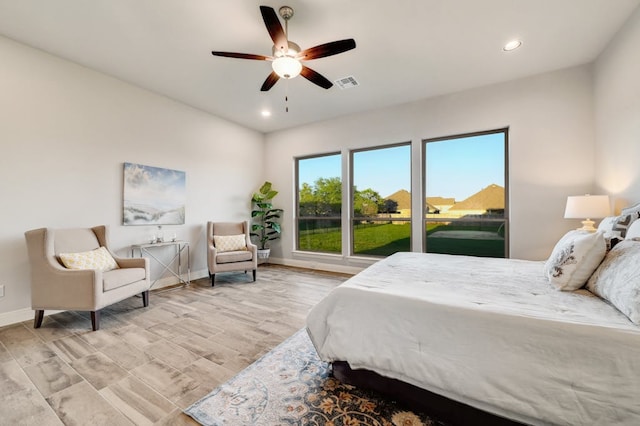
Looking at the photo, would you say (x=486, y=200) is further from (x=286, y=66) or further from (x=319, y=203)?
(x=286, y=66)

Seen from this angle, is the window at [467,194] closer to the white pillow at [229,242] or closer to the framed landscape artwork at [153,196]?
the white pillow at [229,242]

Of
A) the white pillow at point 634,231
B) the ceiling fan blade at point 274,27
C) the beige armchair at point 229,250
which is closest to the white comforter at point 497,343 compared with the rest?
A: the white pillow at point 634,231

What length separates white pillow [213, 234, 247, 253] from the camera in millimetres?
4254

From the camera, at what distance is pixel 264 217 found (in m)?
5.62

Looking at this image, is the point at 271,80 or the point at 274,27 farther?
the point at 271,80

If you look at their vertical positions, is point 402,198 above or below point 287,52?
below

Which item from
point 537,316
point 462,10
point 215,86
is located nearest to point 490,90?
point 462,10

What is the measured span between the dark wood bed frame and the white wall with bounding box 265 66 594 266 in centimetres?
301

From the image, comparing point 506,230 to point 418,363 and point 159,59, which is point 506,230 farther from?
point 159,59

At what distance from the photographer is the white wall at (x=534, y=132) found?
318 cm

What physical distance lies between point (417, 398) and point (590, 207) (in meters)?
2.83

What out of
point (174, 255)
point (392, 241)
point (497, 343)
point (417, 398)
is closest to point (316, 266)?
point (392, 241)

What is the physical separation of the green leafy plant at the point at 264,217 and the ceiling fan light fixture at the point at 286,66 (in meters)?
3.19

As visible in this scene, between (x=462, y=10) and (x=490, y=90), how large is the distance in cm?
179
